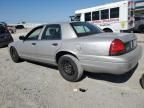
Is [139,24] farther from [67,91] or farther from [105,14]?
[67,91]

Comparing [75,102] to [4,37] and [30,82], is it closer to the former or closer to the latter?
[30,82]

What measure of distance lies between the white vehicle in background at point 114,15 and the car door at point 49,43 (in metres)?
8.80

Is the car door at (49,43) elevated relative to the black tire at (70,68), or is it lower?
elevated

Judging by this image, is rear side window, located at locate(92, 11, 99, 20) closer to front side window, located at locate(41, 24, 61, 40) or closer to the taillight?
front side window, located at locate(41, 24, 61, 40)

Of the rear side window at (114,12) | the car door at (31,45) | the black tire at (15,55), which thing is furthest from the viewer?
the rear side window at (114,12)

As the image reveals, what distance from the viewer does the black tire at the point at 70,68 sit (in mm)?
4492

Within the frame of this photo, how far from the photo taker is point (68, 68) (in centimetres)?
476

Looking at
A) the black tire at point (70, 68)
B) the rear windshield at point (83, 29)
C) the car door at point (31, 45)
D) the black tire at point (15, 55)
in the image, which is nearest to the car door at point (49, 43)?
the car door at point (31, 45)

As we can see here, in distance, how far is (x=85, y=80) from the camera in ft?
15.8

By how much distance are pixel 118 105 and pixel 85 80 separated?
4.94ft

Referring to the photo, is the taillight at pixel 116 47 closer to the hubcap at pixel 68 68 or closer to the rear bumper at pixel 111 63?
the rear bumper at pixel 111 63

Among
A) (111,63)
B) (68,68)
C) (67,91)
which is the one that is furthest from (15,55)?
(111,63)

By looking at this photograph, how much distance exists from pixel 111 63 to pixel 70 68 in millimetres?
1261

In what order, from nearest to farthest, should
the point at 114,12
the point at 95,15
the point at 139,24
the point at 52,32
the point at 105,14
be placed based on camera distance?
1. the point at 52,32
2. the point at 114,12
3. the point at 105,14
4. the point at 95,15
5. the point at 139,24
